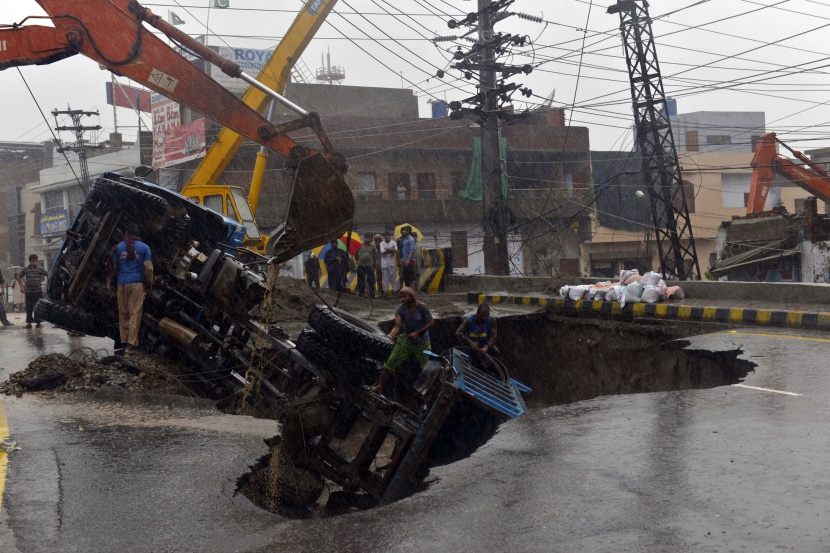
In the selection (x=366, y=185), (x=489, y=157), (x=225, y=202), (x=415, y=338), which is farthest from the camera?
(x=366, y=185)

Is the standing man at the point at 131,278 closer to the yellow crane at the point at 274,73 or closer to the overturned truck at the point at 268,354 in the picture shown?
the overturned truck at the point at 268,354

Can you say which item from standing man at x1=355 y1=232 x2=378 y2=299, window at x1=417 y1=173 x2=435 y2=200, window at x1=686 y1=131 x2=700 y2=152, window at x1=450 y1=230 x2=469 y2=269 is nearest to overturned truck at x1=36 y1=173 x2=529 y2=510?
standing man at x1=355 y1=232 x2=378 y2=299

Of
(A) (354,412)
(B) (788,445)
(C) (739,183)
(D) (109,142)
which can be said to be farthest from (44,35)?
(C) (739,183)

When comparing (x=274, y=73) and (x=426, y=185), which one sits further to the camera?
(x=426, y=185)

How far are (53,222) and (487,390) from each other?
4760 centimetres

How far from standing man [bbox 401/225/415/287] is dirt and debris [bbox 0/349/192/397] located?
10.7 m

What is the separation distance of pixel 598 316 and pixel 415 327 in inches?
254

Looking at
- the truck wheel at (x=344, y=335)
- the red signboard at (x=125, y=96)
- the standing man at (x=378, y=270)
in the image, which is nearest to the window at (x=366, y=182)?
the red signboard at (x=125, y=96)

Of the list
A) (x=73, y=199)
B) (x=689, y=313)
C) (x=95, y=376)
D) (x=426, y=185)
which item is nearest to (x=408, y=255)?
(x=689, y=313)

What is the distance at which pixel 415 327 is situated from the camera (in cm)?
1048

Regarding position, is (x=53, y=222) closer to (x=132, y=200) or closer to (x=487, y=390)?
(x=132, y=200)

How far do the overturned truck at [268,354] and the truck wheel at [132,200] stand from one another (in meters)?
0.01

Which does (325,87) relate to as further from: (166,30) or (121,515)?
(121,515)

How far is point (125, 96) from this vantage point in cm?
5134
